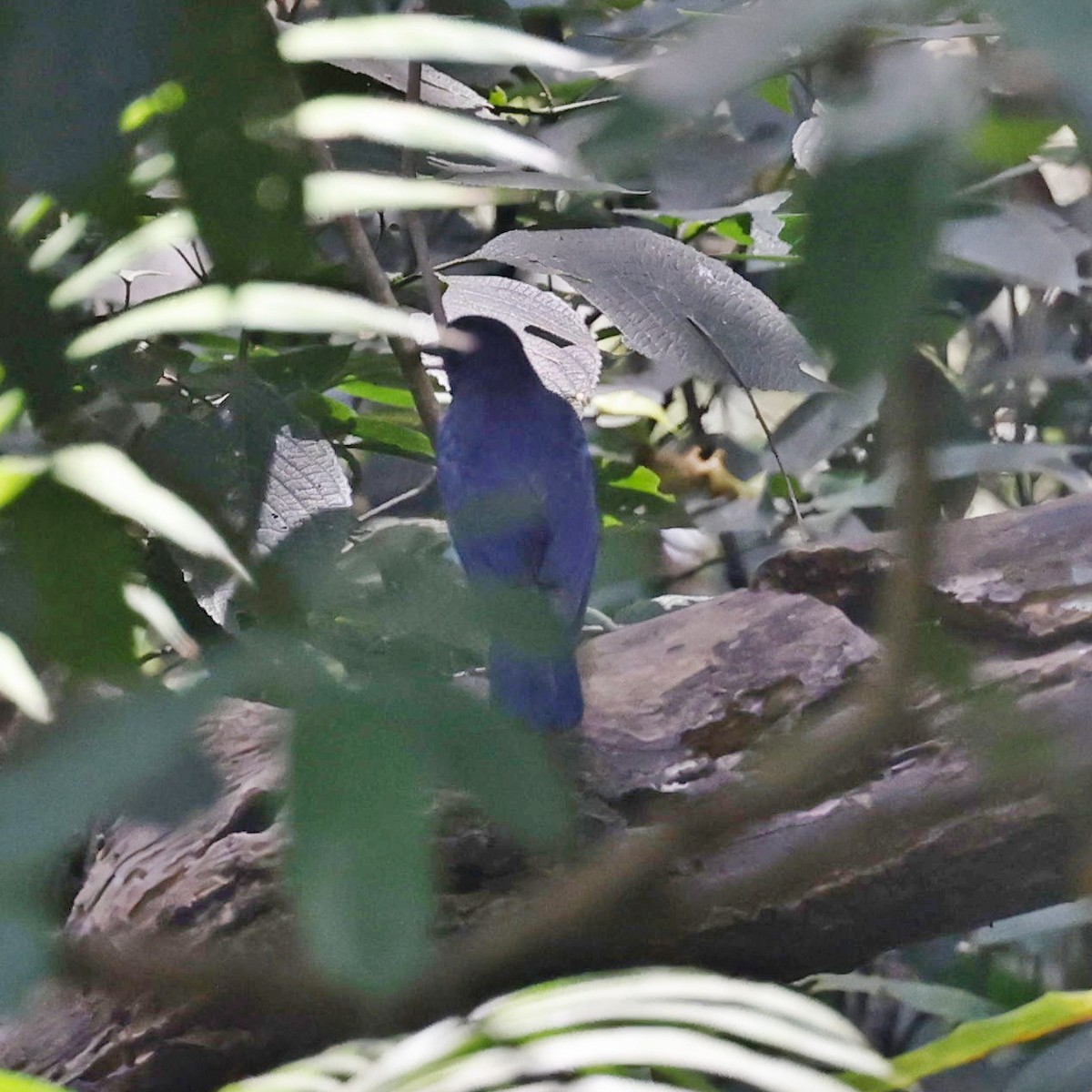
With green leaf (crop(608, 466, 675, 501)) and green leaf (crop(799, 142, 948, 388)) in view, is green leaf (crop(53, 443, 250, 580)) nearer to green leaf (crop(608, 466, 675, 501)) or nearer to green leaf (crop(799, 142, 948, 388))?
green leaf (crop(799, 142, 948, 388))

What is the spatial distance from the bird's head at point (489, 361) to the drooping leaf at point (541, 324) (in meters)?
0.49

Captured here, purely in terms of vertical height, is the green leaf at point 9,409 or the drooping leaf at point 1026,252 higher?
the green leaf at point 9,409

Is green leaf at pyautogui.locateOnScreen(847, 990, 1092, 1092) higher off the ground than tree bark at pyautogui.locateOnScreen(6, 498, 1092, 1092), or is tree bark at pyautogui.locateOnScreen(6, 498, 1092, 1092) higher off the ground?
green leaf at pyautogui.locateOnScreen(847, 990, 1092, 1092)

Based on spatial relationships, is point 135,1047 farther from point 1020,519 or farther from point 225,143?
point 225,143

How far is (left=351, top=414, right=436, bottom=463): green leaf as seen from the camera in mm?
1702

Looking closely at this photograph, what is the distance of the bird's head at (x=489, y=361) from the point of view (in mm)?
1992

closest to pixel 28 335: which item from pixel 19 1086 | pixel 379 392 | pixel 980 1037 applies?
pixel 19 1086

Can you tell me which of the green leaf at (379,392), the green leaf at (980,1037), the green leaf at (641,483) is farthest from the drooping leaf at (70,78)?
the green leaf at (641,483)

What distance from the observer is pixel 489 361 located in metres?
2.02

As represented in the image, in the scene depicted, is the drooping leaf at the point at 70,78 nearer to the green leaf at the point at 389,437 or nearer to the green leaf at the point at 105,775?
the green leaf at the point at 105,775

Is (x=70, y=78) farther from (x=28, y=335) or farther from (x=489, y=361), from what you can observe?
(x=489, y=361)

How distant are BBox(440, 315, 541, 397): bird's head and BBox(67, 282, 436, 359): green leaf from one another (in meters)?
1.33

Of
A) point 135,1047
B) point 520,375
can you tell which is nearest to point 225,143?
point 135,1047

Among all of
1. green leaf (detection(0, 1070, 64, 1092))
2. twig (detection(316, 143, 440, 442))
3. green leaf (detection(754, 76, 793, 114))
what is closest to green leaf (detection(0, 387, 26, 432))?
green leaf (detection(0, 1070, 64, 1092))
